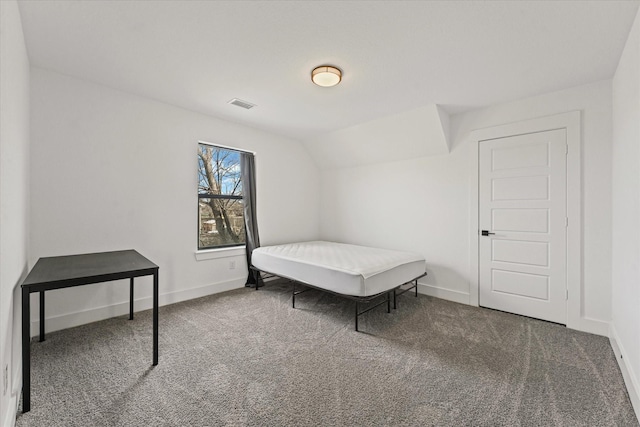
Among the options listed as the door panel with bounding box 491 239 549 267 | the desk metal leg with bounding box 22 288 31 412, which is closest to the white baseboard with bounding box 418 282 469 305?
the door panel with bounding box 491 239 549 267

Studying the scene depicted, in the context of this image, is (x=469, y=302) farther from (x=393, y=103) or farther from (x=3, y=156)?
(x=3, y=156)

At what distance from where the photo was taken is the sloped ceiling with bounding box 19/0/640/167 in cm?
171

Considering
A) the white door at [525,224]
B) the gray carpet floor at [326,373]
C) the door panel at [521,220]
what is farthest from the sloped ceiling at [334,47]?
the gray carpet floor at [326,373]

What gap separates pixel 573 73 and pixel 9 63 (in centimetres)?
403

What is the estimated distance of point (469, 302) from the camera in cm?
332

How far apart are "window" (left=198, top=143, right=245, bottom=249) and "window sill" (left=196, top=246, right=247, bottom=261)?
121 millimetres

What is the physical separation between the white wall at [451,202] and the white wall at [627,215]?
13cm

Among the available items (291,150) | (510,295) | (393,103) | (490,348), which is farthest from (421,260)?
(291,150)

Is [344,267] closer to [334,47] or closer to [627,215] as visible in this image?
[334,47]

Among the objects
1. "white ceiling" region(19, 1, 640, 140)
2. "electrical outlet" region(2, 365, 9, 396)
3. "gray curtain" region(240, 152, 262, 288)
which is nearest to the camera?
"electrical outlet" region(2, 365, 9, 396)

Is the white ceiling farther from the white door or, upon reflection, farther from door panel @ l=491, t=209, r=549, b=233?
door panel @ l=491, t=209, r=549, b=233

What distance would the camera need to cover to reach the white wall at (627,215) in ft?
5.67

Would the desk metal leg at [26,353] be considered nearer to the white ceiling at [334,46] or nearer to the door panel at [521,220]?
the white ceiling at [334,46]

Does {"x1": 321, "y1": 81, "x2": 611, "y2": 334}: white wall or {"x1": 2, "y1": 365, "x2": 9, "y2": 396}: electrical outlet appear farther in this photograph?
{"x1": 321, "y1": 81, "x2": 611, "y2": 334}: white wall
